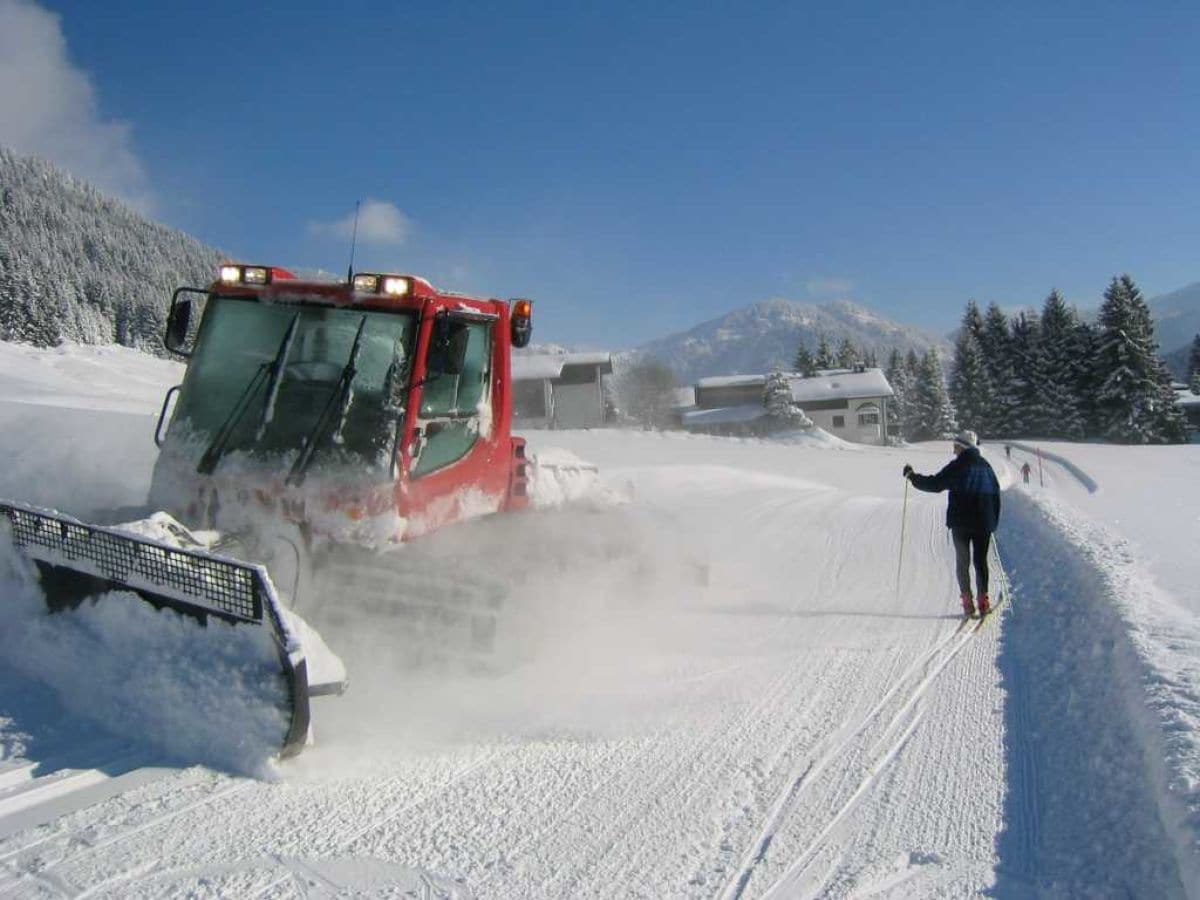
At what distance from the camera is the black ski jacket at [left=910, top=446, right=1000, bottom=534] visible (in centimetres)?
750

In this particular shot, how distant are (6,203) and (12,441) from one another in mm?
154189

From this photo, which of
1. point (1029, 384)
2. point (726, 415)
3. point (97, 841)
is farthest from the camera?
point (726, 415)

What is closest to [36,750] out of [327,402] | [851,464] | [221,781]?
[221,781]

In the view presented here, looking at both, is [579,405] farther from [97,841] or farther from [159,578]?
[97,841]


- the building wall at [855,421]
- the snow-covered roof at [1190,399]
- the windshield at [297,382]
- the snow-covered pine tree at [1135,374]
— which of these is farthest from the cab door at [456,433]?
the snow-covered roof at [1190,399]

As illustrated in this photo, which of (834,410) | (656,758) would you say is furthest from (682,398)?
(656,758)

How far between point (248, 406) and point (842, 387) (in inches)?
2703

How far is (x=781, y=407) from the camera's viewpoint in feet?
203

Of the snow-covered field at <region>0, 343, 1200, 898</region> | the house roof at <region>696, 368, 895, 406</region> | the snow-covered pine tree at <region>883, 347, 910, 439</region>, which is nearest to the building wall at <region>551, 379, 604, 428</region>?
the house roof at <region>696, 368, 895, 406</region>

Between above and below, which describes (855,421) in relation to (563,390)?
below

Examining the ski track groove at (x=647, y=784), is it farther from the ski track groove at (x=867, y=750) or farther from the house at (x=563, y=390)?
the house at (x=563, y=390)

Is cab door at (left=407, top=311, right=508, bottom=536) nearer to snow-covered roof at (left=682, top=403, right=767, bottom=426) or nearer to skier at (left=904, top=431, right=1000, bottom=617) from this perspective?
skier at (left=904, top=431, right=1000, bottom=617)

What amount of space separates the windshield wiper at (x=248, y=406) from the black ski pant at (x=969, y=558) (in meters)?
5.96

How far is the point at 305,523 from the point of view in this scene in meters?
4.85
